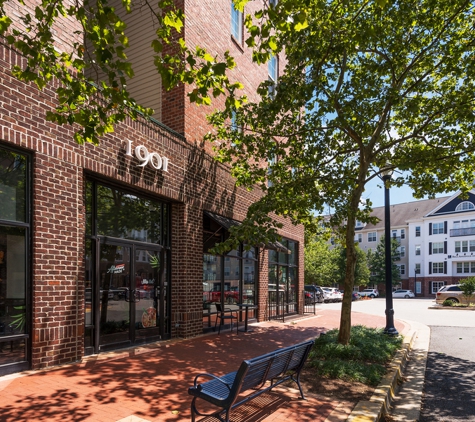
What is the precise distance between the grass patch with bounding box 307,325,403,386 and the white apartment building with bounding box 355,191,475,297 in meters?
Answer: 41.1

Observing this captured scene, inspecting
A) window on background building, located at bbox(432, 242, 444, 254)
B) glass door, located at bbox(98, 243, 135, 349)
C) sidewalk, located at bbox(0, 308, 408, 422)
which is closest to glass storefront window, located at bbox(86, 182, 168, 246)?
glass door, located at bbox(98, 243, 135, 349)

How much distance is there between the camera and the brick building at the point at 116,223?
6.36 metres

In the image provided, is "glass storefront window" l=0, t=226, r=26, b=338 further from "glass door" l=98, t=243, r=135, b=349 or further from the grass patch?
the grass patch

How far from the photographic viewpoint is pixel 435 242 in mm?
55438

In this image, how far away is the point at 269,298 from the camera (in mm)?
15578

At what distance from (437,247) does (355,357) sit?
176 feet

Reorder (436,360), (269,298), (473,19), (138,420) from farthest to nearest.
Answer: (269,298), (473,19), (436,360), (138,420)

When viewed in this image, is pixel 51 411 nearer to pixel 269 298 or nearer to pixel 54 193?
pixel 54 193

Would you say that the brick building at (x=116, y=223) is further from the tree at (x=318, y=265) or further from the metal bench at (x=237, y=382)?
the tree at (x=318, y=265)

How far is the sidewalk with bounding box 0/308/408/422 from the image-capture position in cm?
475

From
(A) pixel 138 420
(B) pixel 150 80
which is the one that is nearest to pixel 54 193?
(A) pixel 138 420

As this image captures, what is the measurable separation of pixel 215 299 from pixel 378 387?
6282 mm

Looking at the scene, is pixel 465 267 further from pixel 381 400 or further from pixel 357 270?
pixel 381 400

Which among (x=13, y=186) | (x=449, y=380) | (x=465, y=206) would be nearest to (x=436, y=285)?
(x=465, y=206)
